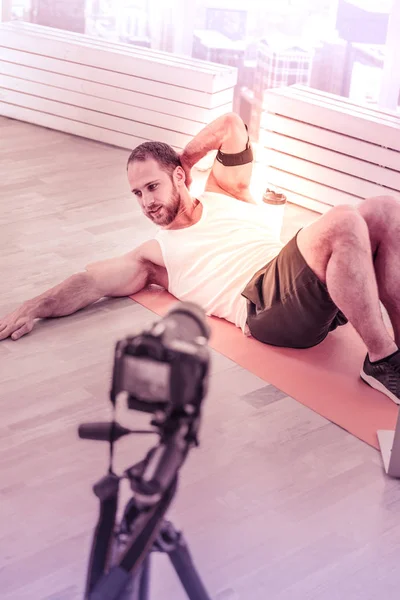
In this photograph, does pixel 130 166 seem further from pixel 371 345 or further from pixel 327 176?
pixel 327 176

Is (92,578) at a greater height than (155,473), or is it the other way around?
(155,473)

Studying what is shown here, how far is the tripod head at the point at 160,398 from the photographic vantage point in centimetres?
100

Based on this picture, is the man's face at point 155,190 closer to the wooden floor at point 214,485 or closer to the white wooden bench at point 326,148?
the wooden floor at point 214,485

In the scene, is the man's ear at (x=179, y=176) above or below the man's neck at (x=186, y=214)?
above

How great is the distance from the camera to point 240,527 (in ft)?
6.52

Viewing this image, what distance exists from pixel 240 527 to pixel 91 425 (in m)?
0.93

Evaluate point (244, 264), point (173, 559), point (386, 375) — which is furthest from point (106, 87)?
point (173, 559)

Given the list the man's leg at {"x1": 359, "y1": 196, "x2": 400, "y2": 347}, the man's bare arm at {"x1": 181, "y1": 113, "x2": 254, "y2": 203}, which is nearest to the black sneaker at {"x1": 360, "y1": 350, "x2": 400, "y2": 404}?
the man's leg at {"x1": 359, "y1": 196, "x2": 400, "y2": 347}

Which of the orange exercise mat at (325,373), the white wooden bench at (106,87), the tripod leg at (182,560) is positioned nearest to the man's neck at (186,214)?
the orange exercise mat at (325,373)

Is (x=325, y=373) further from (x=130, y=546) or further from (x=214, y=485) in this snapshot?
(x=130, y=546)

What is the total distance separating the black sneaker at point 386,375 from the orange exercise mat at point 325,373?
0.08ft

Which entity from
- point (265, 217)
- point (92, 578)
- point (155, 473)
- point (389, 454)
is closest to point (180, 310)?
point (155, 473)

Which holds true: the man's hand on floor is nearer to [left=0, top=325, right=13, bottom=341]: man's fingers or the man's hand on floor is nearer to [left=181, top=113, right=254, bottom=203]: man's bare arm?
[left=0, top=325, right=13, bottom=341]: man's fingers

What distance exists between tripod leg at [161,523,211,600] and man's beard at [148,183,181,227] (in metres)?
1.81
